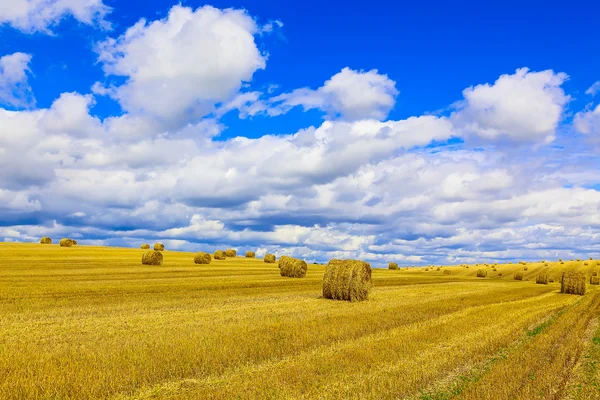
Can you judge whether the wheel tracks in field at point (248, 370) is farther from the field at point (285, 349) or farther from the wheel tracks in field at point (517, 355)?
the wheel tracks in field at point (517, 355)

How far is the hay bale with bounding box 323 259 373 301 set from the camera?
817 inches

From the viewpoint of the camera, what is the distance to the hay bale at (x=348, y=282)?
2075cm

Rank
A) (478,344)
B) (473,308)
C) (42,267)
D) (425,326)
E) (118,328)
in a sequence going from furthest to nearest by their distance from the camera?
(42,267) → (473,308) → (425,326) → (118,328) → (478,344)

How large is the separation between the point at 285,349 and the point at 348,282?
10.7 metres

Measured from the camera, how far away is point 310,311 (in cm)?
1608

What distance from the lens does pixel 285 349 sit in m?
10.4

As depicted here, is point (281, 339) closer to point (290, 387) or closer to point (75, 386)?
point (290, 387)

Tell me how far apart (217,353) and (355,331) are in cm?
449

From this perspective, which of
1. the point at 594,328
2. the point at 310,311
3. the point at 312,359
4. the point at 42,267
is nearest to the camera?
the point at 312,359

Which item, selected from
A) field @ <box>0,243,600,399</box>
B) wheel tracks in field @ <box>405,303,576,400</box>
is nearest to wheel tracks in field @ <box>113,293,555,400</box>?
field @ <box>0,243,600,399</box>

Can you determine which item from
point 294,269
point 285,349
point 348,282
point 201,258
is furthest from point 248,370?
point 201,258

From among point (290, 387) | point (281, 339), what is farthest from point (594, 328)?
point (290, 387)

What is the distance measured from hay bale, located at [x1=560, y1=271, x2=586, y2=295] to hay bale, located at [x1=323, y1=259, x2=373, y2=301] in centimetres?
1682

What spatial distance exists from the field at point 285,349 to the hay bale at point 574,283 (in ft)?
40.3
